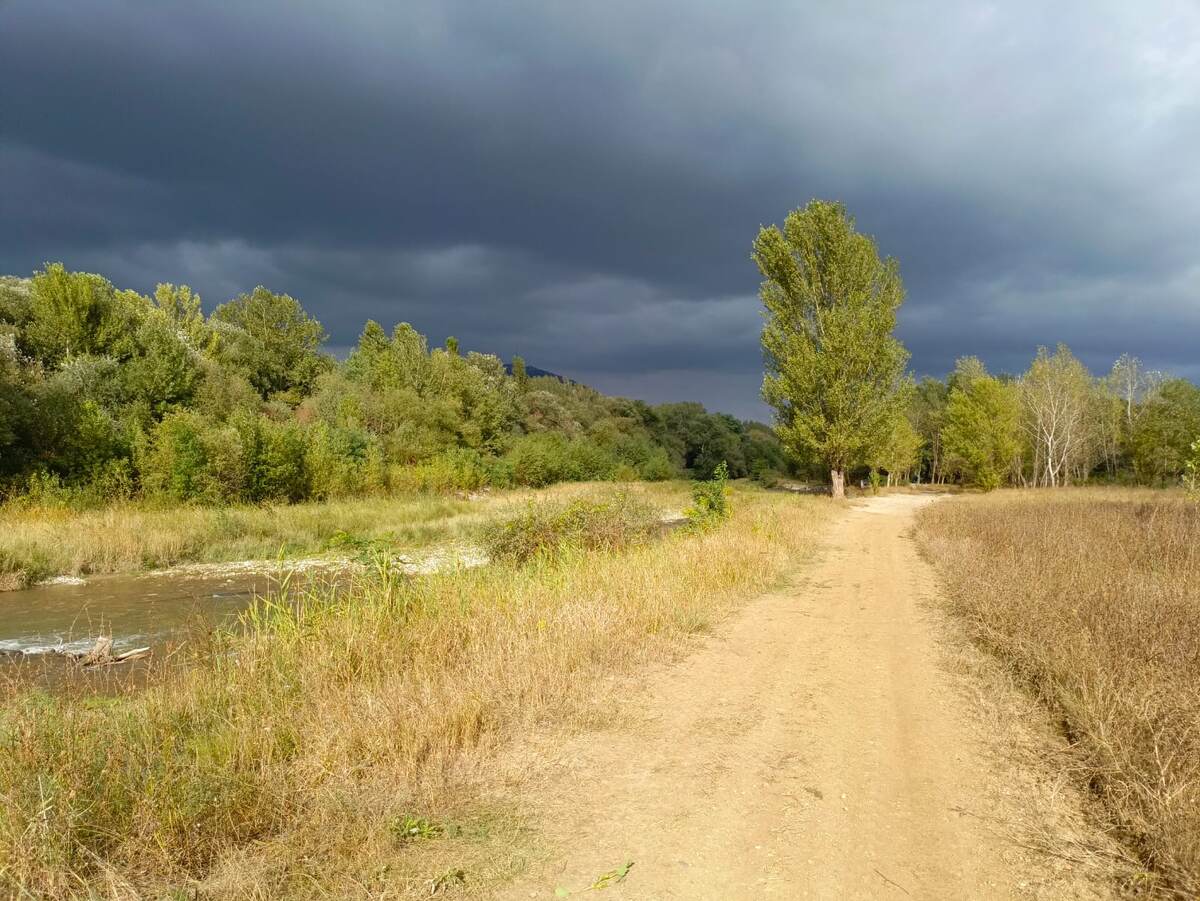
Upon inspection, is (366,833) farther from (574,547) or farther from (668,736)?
(574,547)

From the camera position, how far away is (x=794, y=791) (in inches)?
156

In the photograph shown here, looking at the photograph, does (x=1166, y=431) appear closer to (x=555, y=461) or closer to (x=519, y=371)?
(x=555, y=461)

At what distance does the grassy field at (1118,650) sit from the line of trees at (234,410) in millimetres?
26028

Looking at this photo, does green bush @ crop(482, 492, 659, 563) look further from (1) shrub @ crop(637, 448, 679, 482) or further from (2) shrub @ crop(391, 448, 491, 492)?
(1) shrub @ crop(637, 448, 679, 482)

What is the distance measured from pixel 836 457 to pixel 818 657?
2758 cm

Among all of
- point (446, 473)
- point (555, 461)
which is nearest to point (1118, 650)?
point (446, 473)

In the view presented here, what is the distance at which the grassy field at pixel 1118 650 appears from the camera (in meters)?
3.32

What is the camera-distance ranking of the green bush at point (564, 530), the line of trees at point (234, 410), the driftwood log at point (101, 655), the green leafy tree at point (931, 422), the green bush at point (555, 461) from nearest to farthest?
the driftwood log at point (101, 655), the green bush at point (564, 530), the line of trees at point (234, 410), the green bush at point (555, 461), the green leafy tree at point (931, 422)

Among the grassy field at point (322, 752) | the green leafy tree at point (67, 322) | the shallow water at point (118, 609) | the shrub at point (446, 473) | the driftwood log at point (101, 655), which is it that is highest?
the green leafy tree at point (67, 322)

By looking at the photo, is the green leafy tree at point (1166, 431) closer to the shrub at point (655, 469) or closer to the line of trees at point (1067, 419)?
the line of trees at point (1067, 419)

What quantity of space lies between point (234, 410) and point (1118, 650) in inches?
1383

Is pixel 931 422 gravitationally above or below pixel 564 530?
above

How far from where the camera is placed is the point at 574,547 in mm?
11984

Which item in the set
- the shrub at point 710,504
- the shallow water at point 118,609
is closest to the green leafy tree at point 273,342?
the shallow water at point 118,609
